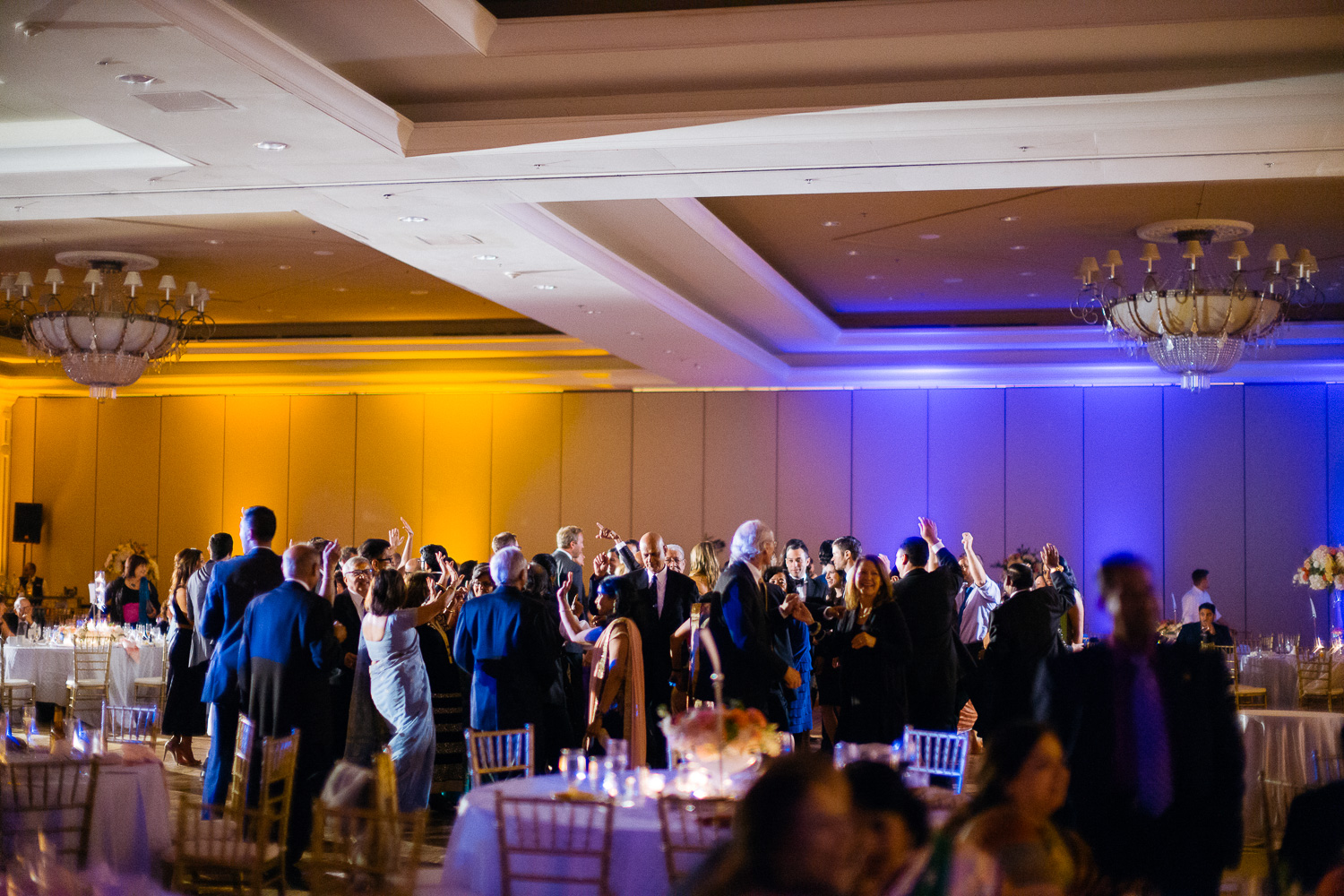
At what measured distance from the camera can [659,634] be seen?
7355mm

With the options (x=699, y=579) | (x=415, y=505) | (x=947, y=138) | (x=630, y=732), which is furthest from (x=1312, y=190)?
(x=415, y=505)

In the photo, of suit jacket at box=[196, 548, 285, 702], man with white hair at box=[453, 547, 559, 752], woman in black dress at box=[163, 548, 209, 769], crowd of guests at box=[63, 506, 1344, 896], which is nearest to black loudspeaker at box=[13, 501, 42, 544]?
crowd of guests at box=[63, 506, 1344, 896]

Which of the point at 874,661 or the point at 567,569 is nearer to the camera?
the point at 874,661

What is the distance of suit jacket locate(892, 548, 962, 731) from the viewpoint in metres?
6.47

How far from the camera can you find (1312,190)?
7.23m

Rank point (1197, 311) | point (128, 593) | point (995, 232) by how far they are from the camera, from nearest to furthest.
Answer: point (1197, 311), point (995, 232), point (128, 593)

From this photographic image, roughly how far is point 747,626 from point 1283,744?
3.05m

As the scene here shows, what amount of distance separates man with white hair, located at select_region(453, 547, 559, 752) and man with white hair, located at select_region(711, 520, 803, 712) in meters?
0.91

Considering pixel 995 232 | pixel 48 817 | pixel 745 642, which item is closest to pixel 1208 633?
pixel 995 232

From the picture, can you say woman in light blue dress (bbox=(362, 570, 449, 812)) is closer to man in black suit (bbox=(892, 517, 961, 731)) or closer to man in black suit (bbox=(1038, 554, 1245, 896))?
man in black suit (bbox=(892, 517, 961, 731))

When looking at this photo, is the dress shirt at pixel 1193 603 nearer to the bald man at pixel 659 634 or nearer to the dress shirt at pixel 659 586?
the bald man at pixel 659 634

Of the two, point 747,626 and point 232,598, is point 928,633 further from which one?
point 232,598

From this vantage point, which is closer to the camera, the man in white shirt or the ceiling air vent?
the ceiling air vent

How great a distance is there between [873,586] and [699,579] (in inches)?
76.3
